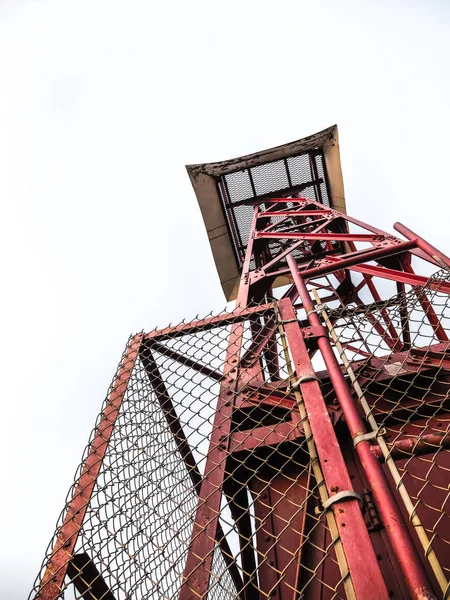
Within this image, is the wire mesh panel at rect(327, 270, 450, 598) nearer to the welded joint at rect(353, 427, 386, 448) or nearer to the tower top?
the welded joint at rect(353, 427, 386, 448)

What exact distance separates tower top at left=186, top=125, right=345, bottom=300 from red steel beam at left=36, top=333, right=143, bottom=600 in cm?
625

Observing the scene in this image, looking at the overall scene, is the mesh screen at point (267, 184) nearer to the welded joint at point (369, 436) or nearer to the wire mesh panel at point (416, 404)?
the wire mesh panel at point (416, 404)

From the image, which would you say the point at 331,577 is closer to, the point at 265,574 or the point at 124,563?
the point at 265,574

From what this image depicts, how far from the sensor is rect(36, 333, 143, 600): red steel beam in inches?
64.7

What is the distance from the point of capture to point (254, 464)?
8.35ft

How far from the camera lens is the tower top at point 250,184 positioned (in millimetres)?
8109

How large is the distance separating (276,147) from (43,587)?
8.01m

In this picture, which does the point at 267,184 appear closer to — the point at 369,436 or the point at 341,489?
the point at 369,436

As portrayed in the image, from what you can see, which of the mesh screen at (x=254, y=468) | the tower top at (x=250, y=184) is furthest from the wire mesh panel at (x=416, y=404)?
the tower top at (x=250, y=184)

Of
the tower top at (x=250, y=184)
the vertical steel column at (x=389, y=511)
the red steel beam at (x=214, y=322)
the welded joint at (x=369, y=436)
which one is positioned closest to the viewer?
A: the vertical steel column at (x=389, y=511)

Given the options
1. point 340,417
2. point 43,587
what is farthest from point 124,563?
point 340,417

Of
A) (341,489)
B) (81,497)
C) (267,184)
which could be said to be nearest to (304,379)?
(341,489)

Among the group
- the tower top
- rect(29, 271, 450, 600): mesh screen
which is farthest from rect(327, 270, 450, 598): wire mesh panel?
the tower top

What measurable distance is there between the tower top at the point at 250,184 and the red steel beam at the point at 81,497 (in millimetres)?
6250
